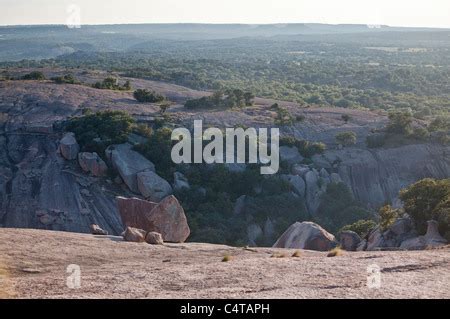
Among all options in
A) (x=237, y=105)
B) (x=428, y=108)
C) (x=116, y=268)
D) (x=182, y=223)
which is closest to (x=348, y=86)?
(x=428, y=108)

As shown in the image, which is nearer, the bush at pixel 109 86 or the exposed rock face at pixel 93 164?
the exposed rock face at pixel 93 164

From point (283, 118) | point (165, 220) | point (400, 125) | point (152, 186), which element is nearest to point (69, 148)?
point (152, 186)

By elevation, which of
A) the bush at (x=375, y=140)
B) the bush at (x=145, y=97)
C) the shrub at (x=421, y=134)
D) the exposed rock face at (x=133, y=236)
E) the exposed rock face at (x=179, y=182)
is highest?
the bush at (x=145, y=97)

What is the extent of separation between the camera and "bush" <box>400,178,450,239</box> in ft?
59.4

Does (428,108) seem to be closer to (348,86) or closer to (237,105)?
(237,105)

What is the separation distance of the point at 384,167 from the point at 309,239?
19649 millimetres

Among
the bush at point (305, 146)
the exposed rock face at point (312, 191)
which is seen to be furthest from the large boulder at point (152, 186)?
the bush at point (305, 146)

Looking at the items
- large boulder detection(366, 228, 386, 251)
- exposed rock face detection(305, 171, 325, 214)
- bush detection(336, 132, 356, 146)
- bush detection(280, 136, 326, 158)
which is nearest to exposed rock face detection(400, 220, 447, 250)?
large boulder detection(366, 228, 386, 251)

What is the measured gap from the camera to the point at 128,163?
3244cm

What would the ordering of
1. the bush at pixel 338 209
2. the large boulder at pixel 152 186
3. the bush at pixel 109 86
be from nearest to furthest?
1. the large boulder at pixel 152 186
2. the bush at pixel 338 209
3. the bush at pixel 109 86

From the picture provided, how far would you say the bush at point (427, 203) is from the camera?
1811 centimetres

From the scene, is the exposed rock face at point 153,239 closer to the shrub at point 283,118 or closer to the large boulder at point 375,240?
the large boulder at point 375,240

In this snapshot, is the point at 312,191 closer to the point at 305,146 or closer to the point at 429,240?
the point at 305,146

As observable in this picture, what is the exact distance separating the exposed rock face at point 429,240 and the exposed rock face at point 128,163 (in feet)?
54.0
